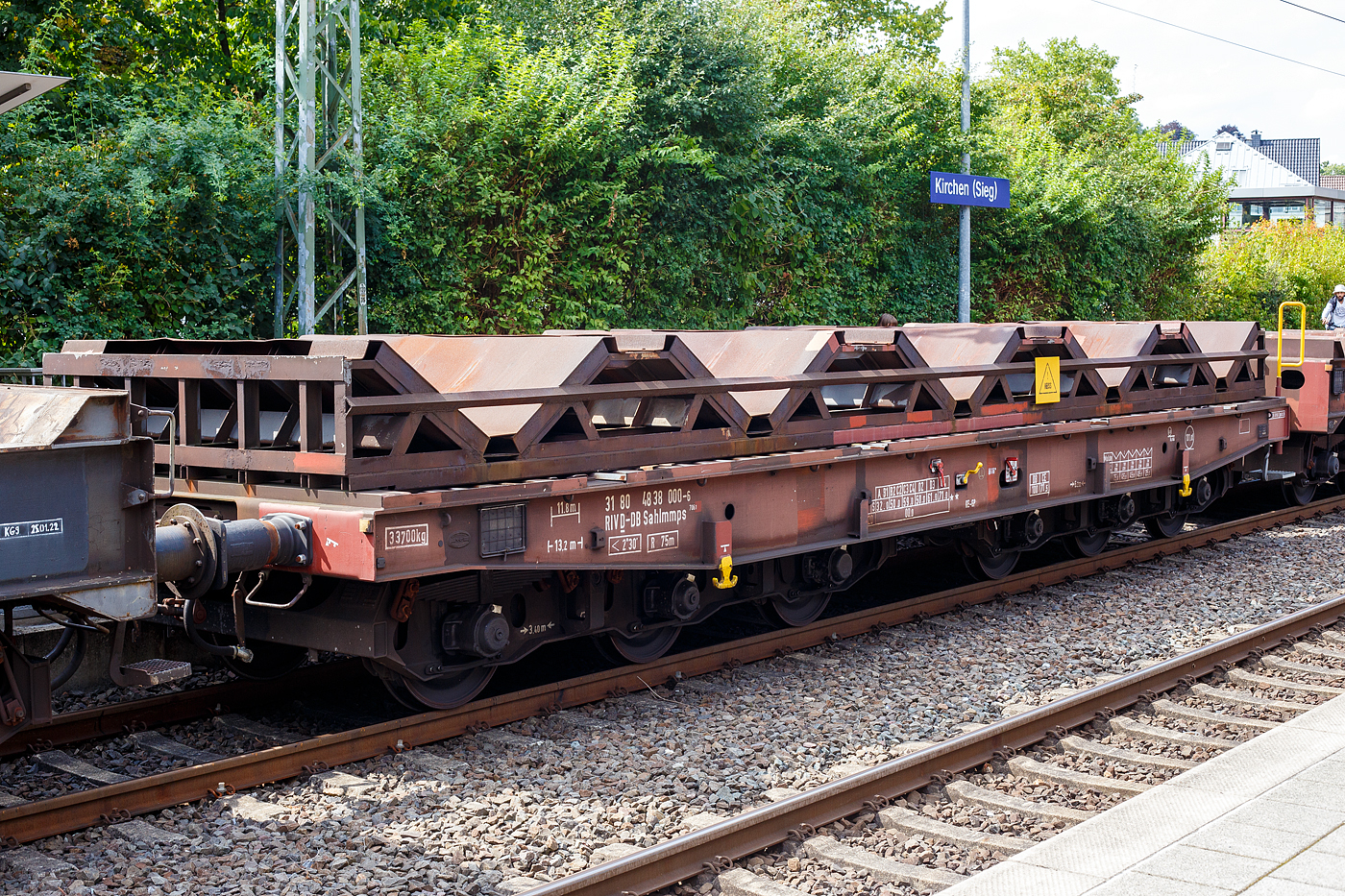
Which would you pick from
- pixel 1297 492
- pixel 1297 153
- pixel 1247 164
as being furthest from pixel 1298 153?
pixel 1297 492

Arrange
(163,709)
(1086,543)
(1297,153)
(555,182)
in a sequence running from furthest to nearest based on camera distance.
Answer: (1297,153) < (555,182) < (1086,543) < (163,709)

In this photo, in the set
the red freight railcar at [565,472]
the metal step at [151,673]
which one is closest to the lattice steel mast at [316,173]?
the red freight railcar at [565,472]

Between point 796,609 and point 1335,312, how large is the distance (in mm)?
14854

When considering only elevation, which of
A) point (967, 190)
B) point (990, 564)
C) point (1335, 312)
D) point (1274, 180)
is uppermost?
point (1274, 180)

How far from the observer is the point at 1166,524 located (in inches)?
514

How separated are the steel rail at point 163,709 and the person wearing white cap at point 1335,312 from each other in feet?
58.3

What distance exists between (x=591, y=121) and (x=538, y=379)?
10.4 meters

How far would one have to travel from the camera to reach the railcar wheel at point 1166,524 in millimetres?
12961

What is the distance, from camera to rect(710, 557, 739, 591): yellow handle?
7.45 metres

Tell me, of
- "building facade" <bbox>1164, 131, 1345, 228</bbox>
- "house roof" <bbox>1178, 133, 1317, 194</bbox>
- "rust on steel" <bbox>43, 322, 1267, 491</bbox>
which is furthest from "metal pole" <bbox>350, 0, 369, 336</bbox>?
"house roof" <bbox>1178, 133, 1317, 194</bbox>

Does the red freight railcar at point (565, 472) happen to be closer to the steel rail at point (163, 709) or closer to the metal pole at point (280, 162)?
the steel rail at point (163, 709)

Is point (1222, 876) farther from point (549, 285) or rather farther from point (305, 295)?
point (549, 285)

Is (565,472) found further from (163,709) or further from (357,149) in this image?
(357,149)

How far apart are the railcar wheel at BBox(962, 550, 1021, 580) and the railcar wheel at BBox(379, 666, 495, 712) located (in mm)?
5206
